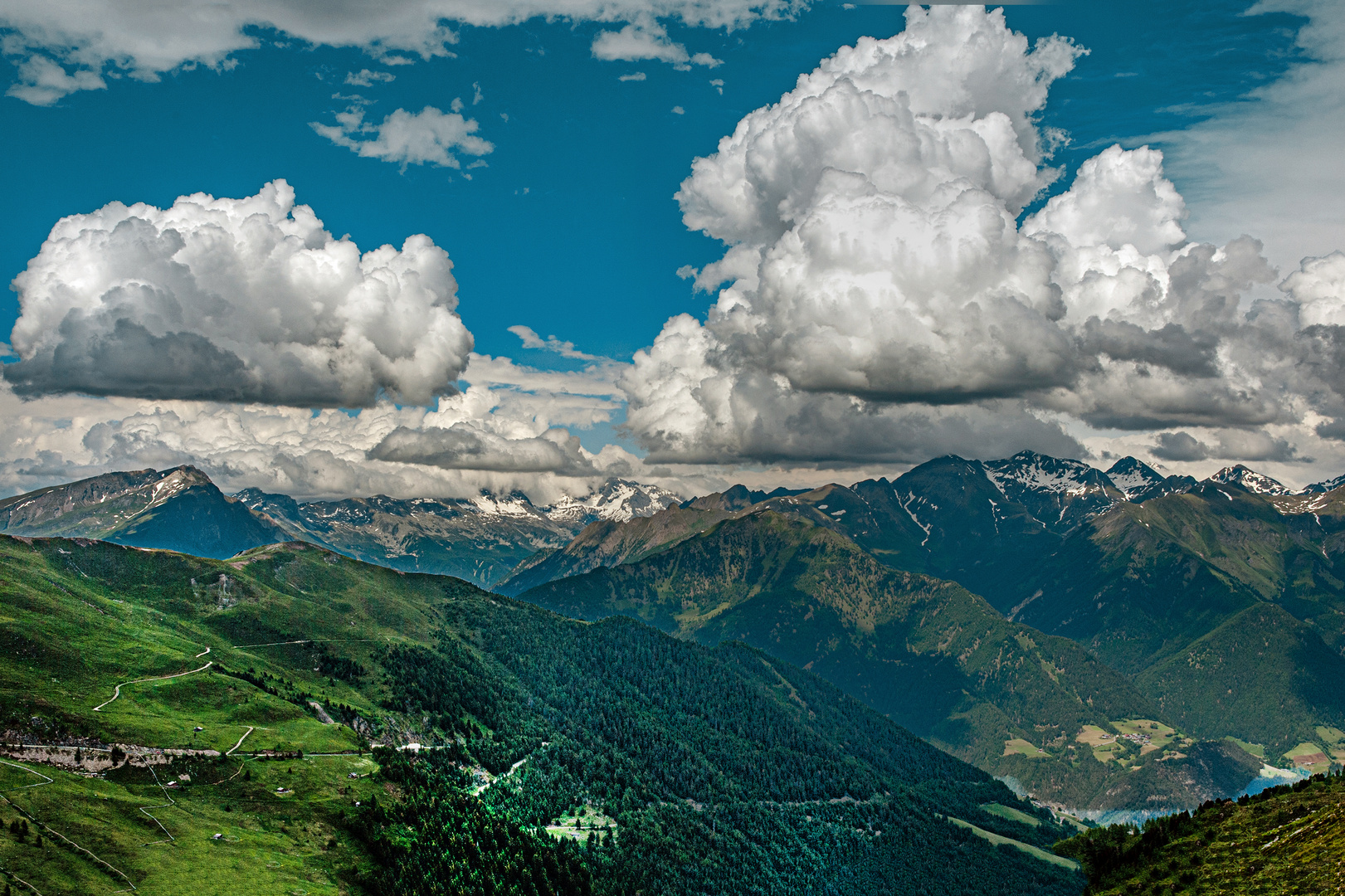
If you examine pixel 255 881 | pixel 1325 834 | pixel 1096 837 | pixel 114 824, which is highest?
pixel 1325 834

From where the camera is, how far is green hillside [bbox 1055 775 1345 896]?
9631 cm

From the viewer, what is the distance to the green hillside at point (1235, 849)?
9631 cm

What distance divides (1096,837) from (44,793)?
200006 mm

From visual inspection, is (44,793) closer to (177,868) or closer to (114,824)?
(114,824)

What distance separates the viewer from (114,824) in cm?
18938

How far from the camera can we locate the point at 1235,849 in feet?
359

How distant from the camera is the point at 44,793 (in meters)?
187

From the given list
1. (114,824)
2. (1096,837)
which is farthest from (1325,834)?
(114,824)

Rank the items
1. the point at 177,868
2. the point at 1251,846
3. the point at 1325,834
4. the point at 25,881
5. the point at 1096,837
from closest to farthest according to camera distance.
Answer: the point at 1325,834 < the point at 1251,846 < the point at 1096,837 < the point at 25,881 < the point at 177,868

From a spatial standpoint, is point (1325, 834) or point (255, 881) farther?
point (255, 881)

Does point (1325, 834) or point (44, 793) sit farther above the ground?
point (1325, 834)

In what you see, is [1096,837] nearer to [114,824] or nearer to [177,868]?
[177,868]

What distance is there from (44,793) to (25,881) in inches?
1458

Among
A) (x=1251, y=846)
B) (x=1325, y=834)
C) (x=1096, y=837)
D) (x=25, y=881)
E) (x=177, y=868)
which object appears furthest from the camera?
(x=177, y=868)
